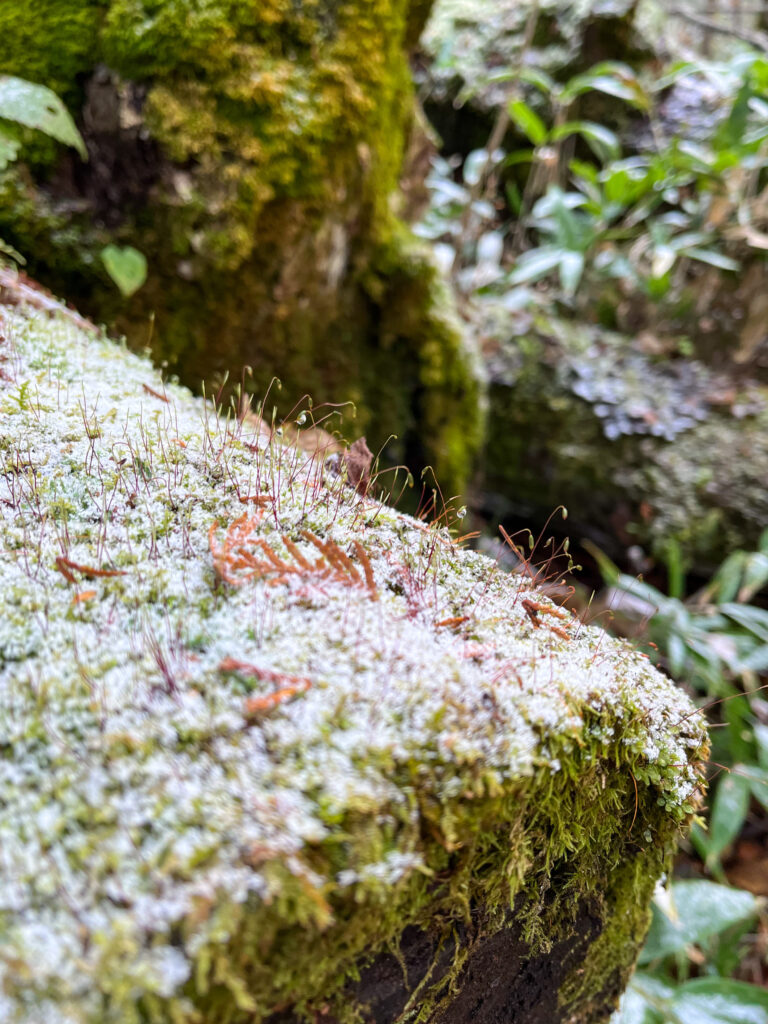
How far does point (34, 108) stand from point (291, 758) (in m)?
2.15

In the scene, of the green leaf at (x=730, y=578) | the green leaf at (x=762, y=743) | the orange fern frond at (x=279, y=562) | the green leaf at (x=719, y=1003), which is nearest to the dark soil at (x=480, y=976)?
the orange fern frond at (x=279, y=562)

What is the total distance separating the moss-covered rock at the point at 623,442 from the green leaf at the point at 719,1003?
252 centimetres

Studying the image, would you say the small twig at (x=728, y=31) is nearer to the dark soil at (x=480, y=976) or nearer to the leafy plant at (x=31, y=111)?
the leafy plant at (x=31, y=111)

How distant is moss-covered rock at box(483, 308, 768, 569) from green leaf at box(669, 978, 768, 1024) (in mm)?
2515

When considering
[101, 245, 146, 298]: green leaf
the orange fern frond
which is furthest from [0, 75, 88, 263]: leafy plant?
the orange fern frond

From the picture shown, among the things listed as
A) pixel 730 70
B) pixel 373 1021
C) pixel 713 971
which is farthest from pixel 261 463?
pixel 730 70

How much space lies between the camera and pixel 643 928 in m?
1.34

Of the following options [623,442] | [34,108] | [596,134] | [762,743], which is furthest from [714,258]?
[34,108]

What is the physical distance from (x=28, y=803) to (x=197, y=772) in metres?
0.17

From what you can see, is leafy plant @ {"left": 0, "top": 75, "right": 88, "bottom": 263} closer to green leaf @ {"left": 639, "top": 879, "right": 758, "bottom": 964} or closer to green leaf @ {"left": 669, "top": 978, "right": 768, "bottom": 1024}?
green leaf @ {"left": 639, "top": 879, "right": 758, "bottom": 964}

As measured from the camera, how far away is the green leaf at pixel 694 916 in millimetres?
2432

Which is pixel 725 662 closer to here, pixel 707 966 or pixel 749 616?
pixel 749 616

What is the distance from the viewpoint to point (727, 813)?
284 cm

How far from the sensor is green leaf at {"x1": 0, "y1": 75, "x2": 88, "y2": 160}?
193 centimetres
